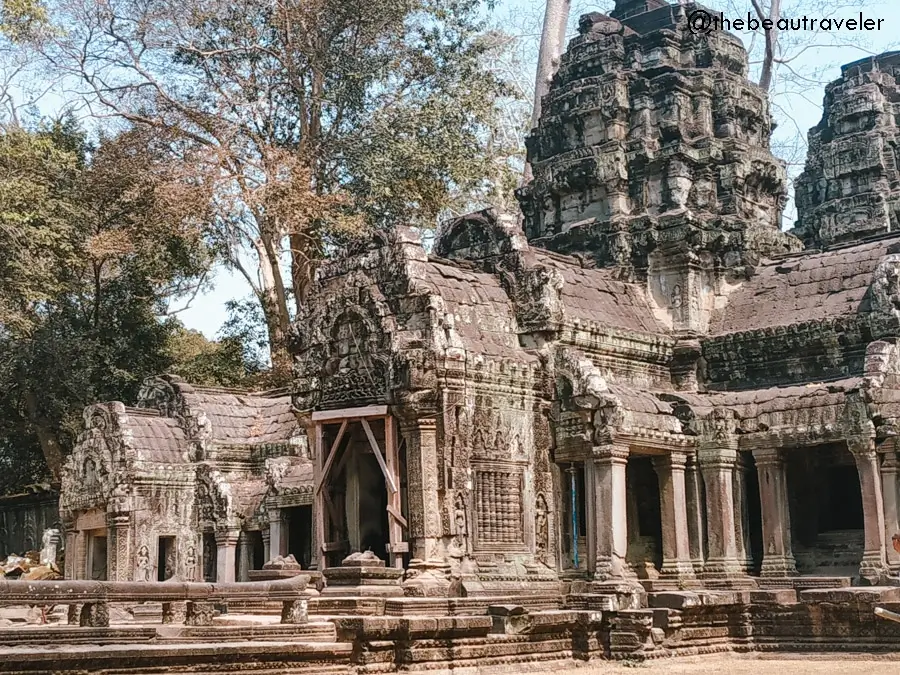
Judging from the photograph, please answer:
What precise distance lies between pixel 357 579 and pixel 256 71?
1725 centimetres

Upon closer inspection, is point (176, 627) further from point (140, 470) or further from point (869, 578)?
point (140, 470)

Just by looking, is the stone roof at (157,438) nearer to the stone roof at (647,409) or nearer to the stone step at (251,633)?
the stone roof at (647,409)

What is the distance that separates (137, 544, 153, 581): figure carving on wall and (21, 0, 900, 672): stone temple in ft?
0.13

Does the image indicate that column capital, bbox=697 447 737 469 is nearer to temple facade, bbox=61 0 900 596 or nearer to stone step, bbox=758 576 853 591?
temple facade, bbox=61 0 900 596

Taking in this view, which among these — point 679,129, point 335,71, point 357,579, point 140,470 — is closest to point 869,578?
point 357,579

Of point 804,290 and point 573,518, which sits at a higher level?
point 804,290

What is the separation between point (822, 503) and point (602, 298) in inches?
166

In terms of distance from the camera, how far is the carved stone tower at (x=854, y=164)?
27.8m

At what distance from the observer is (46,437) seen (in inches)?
1176

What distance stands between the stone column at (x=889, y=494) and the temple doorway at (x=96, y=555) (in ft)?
46.5

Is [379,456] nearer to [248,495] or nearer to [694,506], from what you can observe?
[694,506]

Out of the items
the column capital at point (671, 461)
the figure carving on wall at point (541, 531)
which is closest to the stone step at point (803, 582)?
the column capital at point (671, 461)

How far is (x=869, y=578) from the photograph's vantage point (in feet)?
52.0

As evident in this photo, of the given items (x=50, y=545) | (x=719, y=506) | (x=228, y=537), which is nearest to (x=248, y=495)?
(x=228, y=537)
